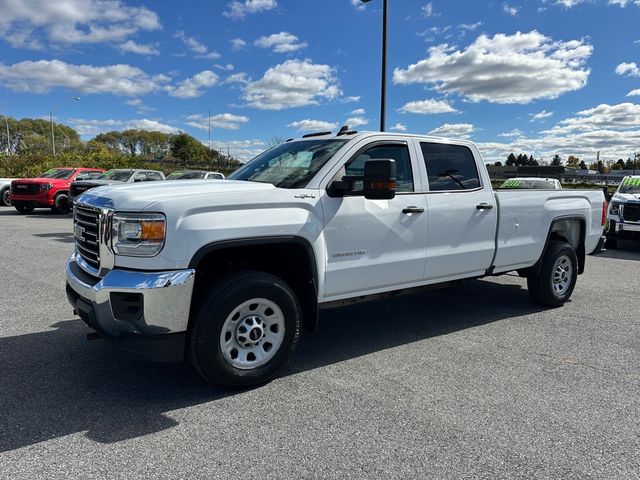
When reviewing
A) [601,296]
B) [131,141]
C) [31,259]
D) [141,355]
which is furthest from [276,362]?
[131,141]

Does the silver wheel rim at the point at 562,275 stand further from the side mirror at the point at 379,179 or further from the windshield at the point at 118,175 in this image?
the windshield at the point at 118,175

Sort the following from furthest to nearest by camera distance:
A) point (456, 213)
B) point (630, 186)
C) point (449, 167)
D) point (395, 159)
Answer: point (630, 186) → point (449, 167) → point (456, 213) → point (395, 159)

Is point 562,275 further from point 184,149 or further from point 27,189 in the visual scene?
point 184,149

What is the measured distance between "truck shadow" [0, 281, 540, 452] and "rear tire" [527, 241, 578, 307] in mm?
227

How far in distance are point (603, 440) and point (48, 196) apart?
19094mm

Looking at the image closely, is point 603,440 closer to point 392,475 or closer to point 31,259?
point 392,475

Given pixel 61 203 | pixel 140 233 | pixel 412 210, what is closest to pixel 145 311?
pixel 140 233

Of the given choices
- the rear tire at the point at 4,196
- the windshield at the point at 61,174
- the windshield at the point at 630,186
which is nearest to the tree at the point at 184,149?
the rear tire at the point at 4,196

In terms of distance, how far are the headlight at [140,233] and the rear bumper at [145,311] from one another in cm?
15

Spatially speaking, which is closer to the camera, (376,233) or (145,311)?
(145,311)

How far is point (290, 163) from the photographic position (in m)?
4.54

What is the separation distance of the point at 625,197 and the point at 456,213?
9617 mm

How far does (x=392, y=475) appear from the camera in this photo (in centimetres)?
266

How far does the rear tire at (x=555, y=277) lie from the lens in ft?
19.9
